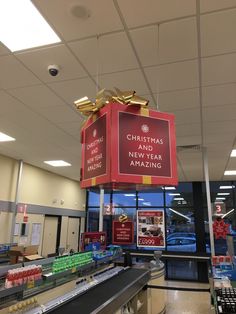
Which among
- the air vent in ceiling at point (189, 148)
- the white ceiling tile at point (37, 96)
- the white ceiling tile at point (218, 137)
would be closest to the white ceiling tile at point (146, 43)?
the white ceiling tile at point (37, 96)

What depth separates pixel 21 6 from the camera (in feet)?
7.14

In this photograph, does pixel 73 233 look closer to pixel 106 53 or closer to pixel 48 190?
pixel 48 190

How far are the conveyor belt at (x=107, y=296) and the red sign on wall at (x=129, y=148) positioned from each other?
1155mm

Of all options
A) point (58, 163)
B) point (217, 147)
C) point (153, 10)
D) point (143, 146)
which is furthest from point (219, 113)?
point (58, 163)

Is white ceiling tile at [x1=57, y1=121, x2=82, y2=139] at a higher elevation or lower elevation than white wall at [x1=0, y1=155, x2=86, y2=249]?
higher

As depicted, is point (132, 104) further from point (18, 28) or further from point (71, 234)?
point (71, 234)

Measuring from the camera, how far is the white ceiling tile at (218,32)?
2.27 meters

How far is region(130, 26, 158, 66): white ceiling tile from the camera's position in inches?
96.7

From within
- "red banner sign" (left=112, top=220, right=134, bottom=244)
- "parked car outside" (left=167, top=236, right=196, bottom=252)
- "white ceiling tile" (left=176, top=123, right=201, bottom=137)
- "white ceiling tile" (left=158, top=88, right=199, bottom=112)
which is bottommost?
"parked car outside" (left=167, top=236, right=196, bottom=252)

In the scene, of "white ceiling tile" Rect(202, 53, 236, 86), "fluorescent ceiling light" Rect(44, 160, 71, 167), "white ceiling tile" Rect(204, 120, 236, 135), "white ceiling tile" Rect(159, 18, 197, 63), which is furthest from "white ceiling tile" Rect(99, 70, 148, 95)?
"fluorescent ceiling light" Rect(44, 160, 71, 167)

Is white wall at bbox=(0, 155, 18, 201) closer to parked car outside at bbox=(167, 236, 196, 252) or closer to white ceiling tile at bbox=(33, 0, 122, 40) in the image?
white ceiling tile at bbox=(33, 0, 122, 40)

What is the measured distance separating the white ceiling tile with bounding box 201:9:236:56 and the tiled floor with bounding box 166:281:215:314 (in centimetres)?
506

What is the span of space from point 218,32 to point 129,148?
1.40 m

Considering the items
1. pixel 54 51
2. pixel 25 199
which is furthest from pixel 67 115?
pixel 25 199
